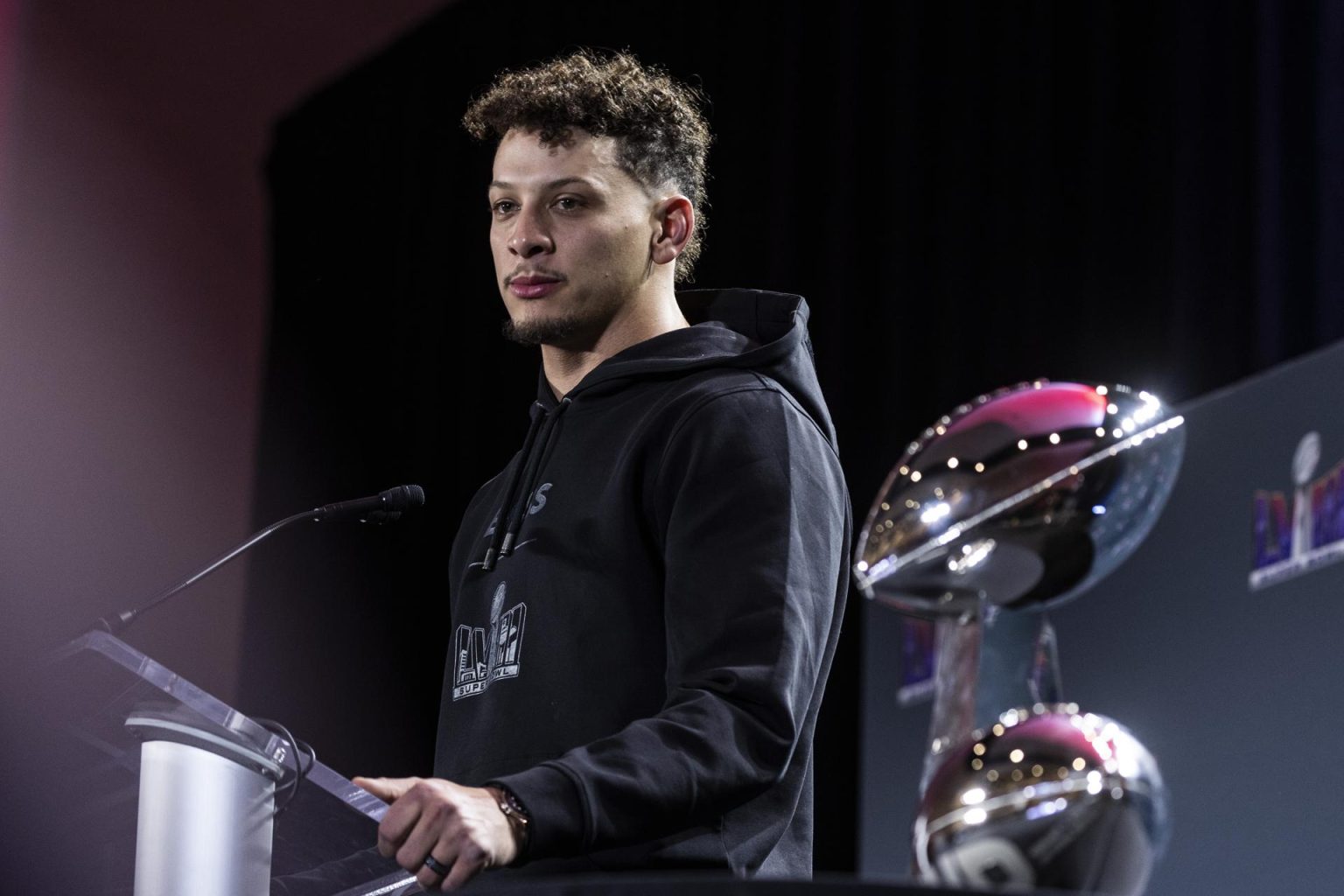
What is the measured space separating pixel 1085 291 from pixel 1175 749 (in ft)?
4.05

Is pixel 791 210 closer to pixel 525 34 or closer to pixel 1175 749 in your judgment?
pixel 525 34

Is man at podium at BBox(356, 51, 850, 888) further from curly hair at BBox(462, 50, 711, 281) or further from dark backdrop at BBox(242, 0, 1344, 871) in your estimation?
dark backdrop at BBox(242, 0, 1344, 871)

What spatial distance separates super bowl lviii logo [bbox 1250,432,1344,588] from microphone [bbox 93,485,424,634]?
3.40ft

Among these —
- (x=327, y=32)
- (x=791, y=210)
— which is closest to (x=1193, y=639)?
(x=791, y=210)

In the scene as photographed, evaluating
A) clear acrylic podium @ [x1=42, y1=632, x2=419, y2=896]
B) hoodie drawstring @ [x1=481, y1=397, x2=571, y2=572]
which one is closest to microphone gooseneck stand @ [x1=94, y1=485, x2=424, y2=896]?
clear acrylic podium @ [x1=42, y1=632, x2=419, y2=896]

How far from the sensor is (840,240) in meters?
3.79

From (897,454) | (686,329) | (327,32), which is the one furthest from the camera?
(327,32)

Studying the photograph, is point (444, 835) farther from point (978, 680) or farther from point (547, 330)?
point (547, 330)

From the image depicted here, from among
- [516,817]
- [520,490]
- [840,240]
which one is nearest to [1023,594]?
[516,817]

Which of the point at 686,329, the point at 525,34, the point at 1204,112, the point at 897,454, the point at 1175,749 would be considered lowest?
the point at 1175,749

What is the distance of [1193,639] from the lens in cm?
222

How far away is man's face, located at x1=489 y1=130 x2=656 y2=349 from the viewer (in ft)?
6.08

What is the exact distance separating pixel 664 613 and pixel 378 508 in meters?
0.46

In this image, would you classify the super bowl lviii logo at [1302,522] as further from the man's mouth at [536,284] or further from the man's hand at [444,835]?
the man's hand at [444,835]
